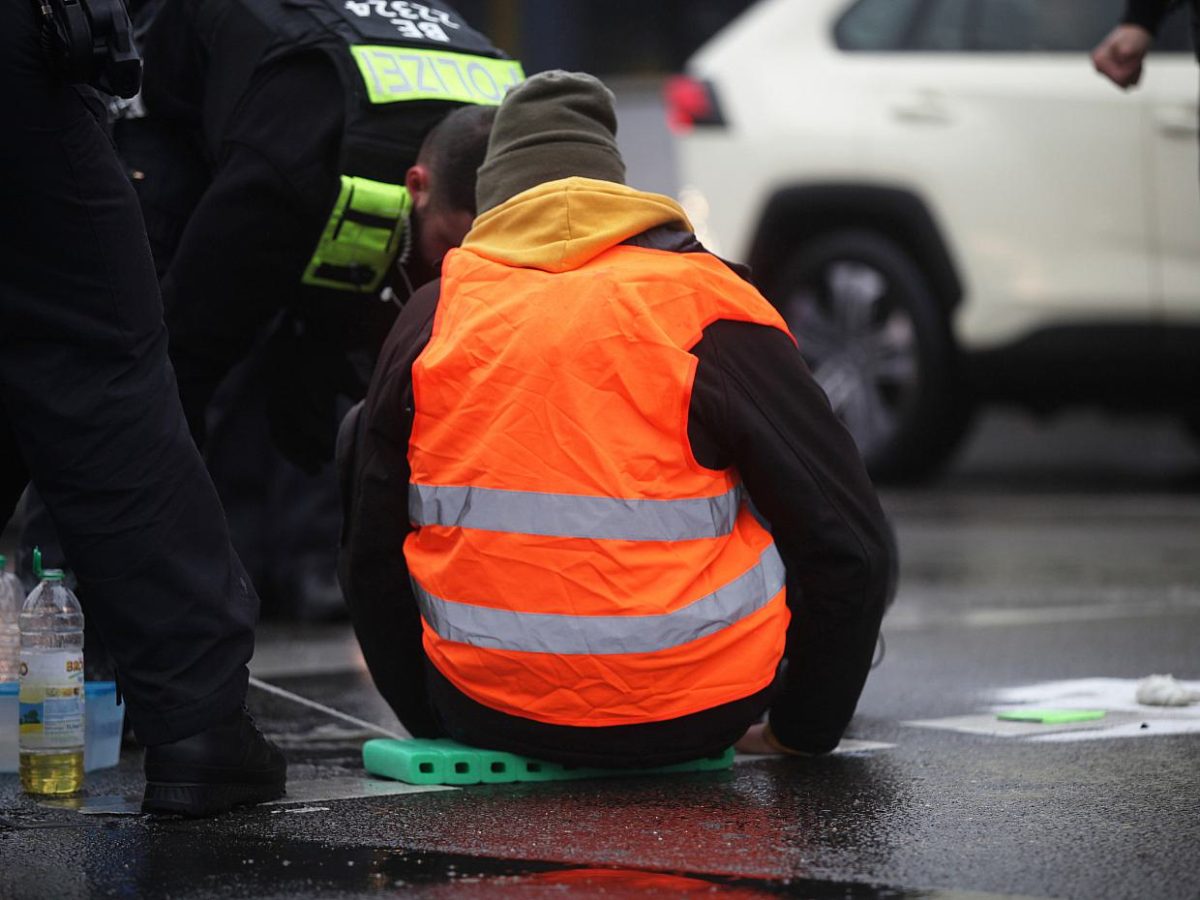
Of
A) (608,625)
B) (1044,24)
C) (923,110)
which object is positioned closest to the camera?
(608,625)

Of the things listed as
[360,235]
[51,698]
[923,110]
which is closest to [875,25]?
[923,110]

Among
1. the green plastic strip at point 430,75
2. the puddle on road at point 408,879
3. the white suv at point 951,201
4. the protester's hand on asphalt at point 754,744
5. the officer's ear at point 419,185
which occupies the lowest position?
the white suv at point 951,201

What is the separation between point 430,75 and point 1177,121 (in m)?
4.57

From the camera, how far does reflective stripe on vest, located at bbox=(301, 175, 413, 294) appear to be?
4250 mm

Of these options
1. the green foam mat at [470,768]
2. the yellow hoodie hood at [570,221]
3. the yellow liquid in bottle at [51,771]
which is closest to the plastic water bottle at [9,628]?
the yellow liquid in bottle at [51,771]

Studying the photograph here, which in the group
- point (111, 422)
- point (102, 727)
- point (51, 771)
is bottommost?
point (102, 727)

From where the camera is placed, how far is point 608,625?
3541 millimetres

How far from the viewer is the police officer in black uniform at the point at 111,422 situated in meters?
3.28

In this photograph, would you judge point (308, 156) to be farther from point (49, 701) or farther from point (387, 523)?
point (49, 701)

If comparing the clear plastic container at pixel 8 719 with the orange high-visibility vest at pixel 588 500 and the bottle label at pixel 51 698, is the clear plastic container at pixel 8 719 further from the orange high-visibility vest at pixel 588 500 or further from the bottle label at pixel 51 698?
the orange high-visibility vest at pixel 588 500

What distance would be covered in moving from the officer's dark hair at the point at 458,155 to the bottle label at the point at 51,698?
3.71 ft

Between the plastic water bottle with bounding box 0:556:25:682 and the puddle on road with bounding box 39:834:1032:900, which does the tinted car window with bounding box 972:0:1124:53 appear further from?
the puddle on road with bounding box 39:834:1032:900

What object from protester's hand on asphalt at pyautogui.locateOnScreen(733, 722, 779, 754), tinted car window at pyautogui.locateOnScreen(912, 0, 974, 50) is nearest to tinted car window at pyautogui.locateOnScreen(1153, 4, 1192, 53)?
tinted car window at pyautogui.locateOnScreen(912, 0, 974, 50)

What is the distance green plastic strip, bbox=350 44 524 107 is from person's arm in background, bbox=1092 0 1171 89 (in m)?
1.42
